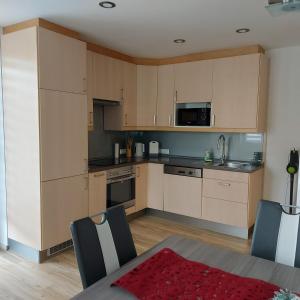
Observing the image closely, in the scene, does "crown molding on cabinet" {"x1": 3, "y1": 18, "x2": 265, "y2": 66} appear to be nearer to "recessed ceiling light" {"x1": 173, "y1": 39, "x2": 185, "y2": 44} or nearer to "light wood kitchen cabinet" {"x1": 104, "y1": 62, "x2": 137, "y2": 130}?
"light wood kitchen cabinet" {"x1": 104, "y1": 62, "x2": 137, "y2": 130}

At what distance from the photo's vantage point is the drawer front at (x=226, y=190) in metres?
3.40

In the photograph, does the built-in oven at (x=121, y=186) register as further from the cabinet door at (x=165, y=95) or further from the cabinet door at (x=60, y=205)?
the cabinet door at (x=165, y=95)

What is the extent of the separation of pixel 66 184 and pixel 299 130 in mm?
2848

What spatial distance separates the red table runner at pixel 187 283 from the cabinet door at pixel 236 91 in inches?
101

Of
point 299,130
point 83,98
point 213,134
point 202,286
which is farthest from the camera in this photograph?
point 213,134

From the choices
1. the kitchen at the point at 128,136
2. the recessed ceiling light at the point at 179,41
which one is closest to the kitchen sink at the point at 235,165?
the kitchen at the point at 128,136

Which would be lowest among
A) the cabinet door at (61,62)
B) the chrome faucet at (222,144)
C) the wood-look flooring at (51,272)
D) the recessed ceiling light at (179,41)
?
the wood-look flooring at (51,272)

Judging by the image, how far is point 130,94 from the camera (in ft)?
13.5

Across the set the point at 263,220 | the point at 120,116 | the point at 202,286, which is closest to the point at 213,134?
the point at 120,116

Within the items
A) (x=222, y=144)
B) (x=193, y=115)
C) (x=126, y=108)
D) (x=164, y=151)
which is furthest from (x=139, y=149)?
(x=222, y=144)

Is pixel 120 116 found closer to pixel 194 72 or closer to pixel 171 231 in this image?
pixel 194 72

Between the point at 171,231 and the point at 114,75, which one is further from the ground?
the point at 114,75

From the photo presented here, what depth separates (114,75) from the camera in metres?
3.78

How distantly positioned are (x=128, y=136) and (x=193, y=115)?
1204 millimetres
